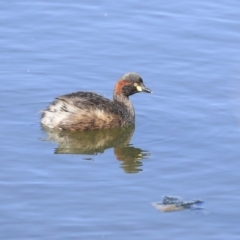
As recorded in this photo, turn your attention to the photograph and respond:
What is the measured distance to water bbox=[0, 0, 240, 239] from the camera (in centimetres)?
1010

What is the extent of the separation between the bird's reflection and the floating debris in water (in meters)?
1.11

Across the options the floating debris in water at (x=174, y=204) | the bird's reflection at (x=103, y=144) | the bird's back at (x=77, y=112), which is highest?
the bird's back at (x=77, y=112)

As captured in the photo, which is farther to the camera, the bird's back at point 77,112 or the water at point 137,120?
the bird's back at point 77,112

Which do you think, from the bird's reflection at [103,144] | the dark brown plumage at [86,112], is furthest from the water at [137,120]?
the dark brown plumage at [86,112]

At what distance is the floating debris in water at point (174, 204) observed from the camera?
33.9 ft

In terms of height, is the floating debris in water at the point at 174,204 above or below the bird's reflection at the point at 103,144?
below

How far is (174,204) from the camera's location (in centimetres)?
1045

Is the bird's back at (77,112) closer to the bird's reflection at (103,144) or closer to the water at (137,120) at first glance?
the bird's reflection at (103,144)

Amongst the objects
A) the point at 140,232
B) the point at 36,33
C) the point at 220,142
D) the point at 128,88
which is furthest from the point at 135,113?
the point at 140,232

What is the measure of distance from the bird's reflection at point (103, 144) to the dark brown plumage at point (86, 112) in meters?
0.09

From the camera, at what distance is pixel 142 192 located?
10781mm

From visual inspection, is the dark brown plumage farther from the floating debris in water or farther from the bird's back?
the floating debris in water

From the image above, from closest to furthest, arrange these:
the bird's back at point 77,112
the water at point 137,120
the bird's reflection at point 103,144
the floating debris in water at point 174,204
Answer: the water at point 137,120 → the floating debris in water at point 174,204 → the bird's reflection at point 103,144 → the bird's back at point 77,112

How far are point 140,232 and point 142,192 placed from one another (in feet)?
3.40
